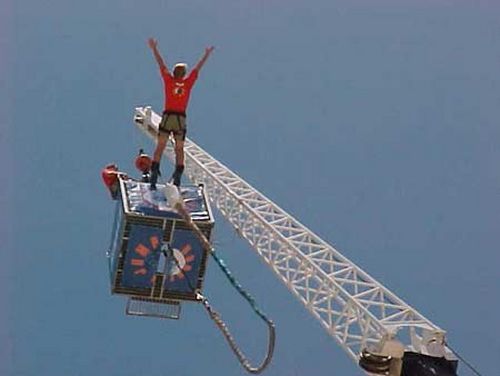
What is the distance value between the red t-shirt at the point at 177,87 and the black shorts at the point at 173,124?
0.28m

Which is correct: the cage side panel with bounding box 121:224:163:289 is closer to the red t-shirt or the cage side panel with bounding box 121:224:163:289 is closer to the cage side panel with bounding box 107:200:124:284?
the cage side panel with bounding box 107:200:124:284

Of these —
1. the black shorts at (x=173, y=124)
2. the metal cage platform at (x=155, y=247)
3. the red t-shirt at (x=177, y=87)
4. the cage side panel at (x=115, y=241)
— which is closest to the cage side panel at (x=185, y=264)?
the metal cage platform at (x=155, y=247)

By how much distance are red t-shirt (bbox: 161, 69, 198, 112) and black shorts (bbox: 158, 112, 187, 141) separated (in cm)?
28

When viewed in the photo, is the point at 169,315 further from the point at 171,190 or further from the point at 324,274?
the point at 324,274

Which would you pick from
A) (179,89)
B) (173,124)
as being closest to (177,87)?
(179,89)

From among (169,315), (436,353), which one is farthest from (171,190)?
(436,353)

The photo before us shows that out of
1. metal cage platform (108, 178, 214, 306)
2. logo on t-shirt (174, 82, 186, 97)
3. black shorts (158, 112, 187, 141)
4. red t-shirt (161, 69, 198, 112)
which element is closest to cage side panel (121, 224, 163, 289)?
metal cage platform (108, 178, 214, 306)

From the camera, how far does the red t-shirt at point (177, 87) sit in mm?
15827

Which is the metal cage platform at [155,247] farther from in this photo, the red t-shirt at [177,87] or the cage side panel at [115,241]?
the red t-shirt at [177,87]

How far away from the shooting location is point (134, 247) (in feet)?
54.8

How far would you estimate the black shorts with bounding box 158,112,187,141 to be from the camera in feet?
53.5

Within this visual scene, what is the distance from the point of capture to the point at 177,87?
1590 centimetres

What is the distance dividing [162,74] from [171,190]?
82.8 inches

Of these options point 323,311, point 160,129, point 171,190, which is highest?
point 160,129
